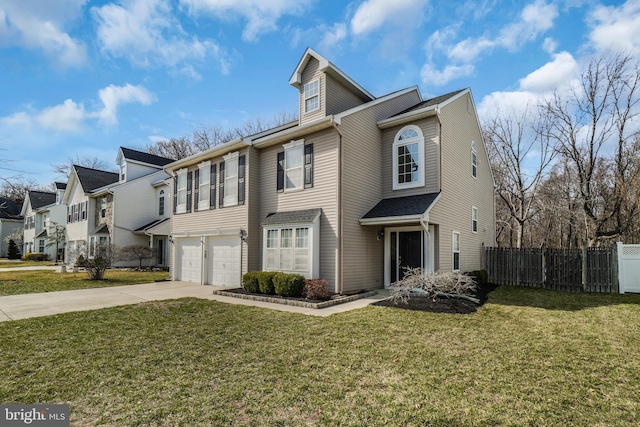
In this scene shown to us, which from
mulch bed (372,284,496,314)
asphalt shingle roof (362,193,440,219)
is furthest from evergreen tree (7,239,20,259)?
mulch bed (372,284,496,314)

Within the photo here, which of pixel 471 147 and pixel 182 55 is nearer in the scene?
pixel 182 55

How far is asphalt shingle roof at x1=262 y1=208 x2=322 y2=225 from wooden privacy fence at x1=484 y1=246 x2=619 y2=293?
9823 mm

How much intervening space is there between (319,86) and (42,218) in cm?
3985

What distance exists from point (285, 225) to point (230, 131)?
24.8 m

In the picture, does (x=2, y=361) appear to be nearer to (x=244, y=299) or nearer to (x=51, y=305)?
(x=51, y=305)

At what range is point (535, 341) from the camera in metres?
5.68

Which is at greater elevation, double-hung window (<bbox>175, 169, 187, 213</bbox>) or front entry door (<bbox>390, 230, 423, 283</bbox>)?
double-hung window (<bbox>175, 169, 187, 213</bbox>)

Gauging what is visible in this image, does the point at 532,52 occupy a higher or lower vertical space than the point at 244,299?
higher

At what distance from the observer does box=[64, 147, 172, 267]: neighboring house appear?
2297 cm

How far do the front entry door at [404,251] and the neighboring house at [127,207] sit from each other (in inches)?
669

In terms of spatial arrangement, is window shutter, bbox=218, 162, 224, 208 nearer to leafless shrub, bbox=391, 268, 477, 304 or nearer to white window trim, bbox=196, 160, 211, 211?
white window trim, bbox=196, 160, 211, 211

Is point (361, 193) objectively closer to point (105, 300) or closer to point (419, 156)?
point (419, 156)

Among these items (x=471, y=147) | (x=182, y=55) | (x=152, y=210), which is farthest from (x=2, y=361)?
(x=152, y=210)

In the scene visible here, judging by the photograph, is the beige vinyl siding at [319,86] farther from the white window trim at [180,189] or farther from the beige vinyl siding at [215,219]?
the white window trim at [180,189]
